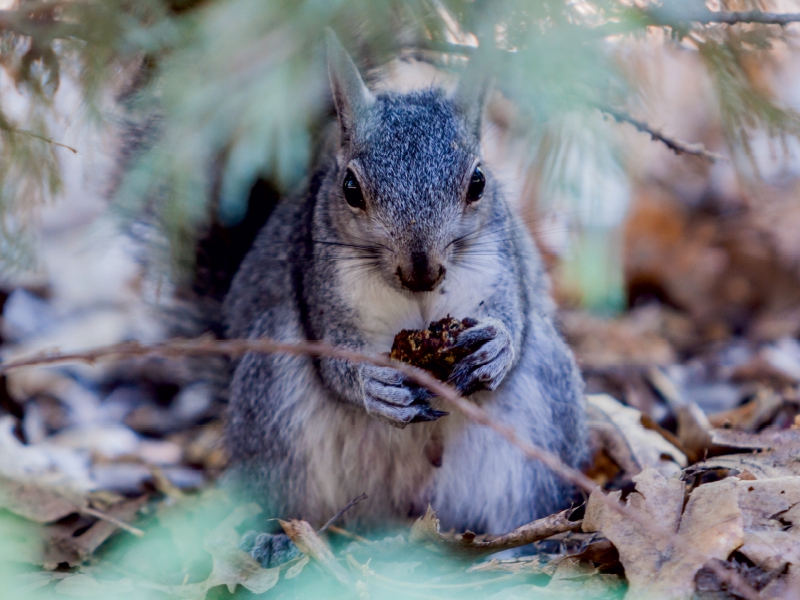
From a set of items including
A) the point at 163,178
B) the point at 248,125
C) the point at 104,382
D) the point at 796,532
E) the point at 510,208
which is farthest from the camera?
the point at 104,382

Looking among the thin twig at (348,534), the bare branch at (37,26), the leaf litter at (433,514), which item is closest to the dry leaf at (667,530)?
the leaf litter at (433,514)

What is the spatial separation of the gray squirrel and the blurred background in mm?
141

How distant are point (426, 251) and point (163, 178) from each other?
710mm

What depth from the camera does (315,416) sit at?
5.55ft

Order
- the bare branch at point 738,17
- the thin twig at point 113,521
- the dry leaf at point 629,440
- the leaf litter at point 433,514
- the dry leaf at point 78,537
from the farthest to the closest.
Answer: the dry leaf at point 629,440
the thin twig at point 113,521
the dry leaf at point 78,537
the bare branch at point 738,17
the leaf litter at point 433,514

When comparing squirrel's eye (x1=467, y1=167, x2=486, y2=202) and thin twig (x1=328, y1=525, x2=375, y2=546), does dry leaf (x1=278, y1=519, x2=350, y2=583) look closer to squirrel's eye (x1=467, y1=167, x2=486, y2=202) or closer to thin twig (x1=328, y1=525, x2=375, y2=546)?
thin twig (x1=328, y1=525, x2=375, y2=546)

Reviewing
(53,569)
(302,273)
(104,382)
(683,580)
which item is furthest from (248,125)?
(104,382)

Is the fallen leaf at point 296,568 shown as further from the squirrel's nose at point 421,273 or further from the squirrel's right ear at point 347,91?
the squirrel's right ear at point 347,91

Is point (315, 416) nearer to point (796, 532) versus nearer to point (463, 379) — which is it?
point (463, 379)

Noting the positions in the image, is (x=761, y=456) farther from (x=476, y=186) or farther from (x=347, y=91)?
(x=347, y=91)

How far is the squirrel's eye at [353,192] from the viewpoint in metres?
1.47

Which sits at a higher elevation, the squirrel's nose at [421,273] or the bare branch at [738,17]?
the bare branch at [738,17]

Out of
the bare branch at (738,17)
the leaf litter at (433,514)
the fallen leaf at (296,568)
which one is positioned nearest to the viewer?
the leaf litter at (433,514)

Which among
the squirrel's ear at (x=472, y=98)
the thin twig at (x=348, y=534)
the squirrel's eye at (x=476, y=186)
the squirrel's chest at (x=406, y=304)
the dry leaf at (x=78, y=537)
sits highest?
the squirrel's ear at (x=472, y=98)
